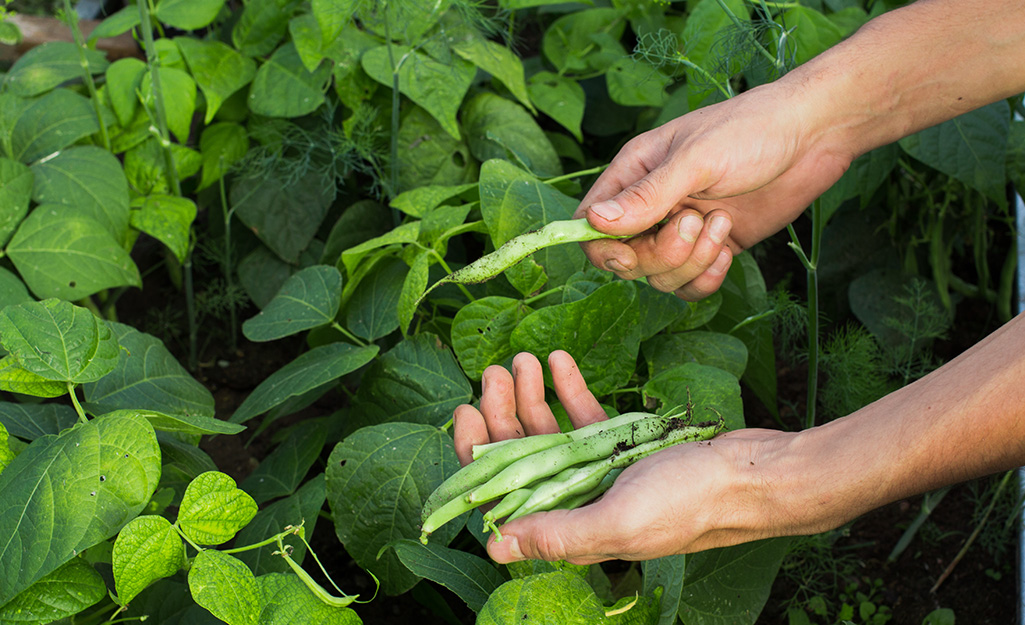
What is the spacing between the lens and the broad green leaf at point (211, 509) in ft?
4.46

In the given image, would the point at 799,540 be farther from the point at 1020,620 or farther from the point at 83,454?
the point at 83,454

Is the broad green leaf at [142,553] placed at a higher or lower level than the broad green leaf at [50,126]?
lower

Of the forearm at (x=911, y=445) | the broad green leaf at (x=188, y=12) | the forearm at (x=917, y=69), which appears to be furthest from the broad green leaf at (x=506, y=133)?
the forearm at (x=911, y=445)

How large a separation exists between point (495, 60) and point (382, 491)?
1547mm

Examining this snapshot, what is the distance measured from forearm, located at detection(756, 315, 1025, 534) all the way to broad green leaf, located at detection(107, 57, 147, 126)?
2.30 m

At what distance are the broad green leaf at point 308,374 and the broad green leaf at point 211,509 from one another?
372 millimetres

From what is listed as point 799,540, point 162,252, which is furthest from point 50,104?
point 799,540

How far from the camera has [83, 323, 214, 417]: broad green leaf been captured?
1.81m

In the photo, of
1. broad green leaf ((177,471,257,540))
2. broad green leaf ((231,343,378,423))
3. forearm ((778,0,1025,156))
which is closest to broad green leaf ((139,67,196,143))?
broad green leaf ((231,343,378,423))

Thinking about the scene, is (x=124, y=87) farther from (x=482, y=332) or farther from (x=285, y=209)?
(x=482, y=332)

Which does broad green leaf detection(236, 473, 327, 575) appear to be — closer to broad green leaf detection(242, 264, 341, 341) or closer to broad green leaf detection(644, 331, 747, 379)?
broad green leaf detection(242, 264, 341, 341)

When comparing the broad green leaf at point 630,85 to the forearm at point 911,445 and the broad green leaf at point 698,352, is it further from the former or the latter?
the forearm at point 911,445

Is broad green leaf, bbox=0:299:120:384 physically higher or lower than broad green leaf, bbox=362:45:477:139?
lower

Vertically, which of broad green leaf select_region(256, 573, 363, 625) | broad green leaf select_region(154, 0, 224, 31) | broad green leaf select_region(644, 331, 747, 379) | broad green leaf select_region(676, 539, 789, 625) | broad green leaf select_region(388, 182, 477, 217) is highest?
broad green leaf select_region(154, 0, 224, 31)
